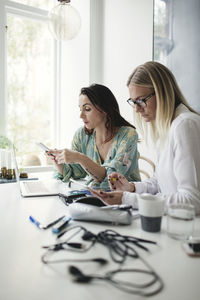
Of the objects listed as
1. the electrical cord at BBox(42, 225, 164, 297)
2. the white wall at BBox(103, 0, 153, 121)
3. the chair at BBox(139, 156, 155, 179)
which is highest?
the white wall at BBox(103, 0, 153, 121)

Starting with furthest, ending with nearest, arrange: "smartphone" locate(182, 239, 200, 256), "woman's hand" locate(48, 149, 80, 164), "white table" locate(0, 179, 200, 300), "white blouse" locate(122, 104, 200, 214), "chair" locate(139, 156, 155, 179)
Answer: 1. "chair" locate(139, 156, 155, 179)
2. "woman's hand" locate(48, 149, 80, 164)
3. "white blouse" locate(122, 104, 200, 214)
4. "smartphone" locate(182, 239, 200, 256)
5. "white table" locate(0, 179, 200, 300)

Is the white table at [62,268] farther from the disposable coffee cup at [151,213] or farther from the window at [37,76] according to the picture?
the window at [37,76]

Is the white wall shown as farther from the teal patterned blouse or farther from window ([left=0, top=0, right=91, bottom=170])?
the teal patterned blouse

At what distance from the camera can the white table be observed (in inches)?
20.5

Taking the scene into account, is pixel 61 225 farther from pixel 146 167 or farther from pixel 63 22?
pixel 63 22

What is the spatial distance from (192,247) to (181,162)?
14.5 inches

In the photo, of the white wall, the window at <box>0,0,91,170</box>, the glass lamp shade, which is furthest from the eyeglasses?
the window at <box>0,0,91,170</box>

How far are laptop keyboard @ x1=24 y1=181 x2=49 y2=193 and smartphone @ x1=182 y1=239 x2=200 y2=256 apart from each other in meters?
0.82

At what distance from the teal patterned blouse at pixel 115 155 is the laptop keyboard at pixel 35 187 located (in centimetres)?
20

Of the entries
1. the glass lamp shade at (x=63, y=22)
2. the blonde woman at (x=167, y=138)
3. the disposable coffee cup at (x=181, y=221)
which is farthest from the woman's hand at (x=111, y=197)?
the glass lamp shade at (x=63, y=22)

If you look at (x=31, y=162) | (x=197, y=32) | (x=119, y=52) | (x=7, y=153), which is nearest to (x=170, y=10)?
(x=197, y=32)

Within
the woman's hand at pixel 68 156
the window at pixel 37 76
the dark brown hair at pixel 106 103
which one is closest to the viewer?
the woman's hand at pixel 68 156

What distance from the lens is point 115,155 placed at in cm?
169

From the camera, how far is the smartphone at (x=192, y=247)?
686 mm
